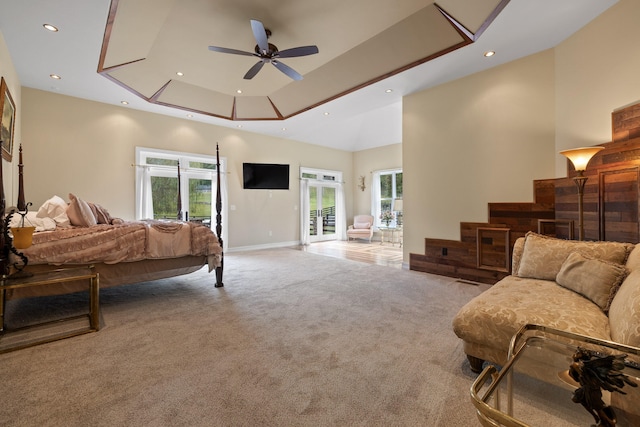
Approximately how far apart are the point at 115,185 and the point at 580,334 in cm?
657

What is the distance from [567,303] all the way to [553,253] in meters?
0.74

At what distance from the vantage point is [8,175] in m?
3.69

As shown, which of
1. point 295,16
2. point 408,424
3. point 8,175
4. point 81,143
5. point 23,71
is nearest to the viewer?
point 408,424

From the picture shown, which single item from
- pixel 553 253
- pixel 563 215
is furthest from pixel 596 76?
pixel 553 253

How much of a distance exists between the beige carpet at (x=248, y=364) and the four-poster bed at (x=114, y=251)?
0.39 m

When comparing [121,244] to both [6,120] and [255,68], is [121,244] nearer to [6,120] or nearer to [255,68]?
[6,120]

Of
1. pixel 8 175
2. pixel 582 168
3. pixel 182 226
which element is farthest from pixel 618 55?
pixel 8 175

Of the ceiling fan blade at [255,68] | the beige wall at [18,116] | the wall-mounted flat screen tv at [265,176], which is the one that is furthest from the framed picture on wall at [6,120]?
the wall-mounted flat screen tv at [265,176]

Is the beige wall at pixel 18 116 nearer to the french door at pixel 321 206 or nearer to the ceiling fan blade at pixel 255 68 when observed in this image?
the ceiling fan blade at pixel 255 68

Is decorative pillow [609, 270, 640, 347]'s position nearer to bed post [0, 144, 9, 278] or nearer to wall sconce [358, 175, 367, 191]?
bed post [0, 144, 9, 278]

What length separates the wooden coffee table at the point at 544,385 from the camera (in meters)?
0.95

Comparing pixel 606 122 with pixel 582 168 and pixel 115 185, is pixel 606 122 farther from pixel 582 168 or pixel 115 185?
pixel 115 185

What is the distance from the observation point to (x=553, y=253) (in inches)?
91.2

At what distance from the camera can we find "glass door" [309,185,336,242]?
8641mm
